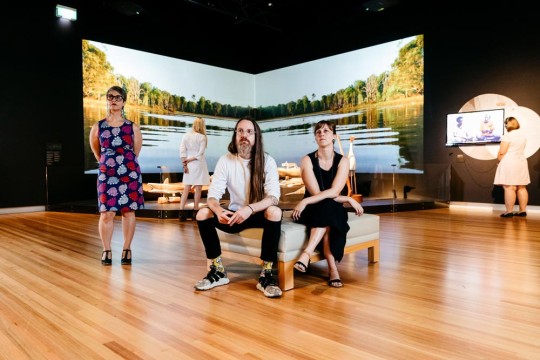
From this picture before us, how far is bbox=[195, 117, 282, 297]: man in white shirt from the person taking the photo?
2.61m

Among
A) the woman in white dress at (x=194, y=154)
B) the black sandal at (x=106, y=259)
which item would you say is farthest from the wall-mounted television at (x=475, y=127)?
the black sandal at (x=106, y=259)

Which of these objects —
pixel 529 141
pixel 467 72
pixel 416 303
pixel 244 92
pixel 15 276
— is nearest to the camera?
pixel 416 303

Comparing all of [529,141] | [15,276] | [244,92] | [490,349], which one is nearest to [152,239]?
[15,276]

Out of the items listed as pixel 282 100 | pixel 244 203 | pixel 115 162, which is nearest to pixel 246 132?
pixel 244 203

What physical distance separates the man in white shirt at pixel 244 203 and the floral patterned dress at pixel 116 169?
96cm

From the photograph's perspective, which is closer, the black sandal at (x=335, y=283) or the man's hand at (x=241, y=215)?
the man's hand at (x=241, y=215)

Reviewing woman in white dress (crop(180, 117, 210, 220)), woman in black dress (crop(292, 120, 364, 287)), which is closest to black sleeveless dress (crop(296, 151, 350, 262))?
woman in black dress (crop(292, 120, 364, 287))

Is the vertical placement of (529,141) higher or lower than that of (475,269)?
higher

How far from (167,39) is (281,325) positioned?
30.2 ft

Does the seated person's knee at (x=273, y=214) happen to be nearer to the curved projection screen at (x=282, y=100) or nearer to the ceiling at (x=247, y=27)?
the curved projection screen at (x=282, y=100)

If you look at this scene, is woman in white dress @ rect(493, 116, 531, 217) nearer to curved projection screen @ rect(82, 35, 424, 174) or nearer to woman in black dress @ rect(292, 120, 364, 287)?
curved projection screen @ rect(82, 35, 424, 174)

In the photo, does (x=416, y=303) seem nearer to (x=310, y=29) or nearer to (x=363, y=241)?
(x=363, y=241)

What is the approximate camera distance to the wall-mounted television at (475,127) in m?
7.33

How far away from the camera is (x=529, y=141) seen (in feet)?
23.1
